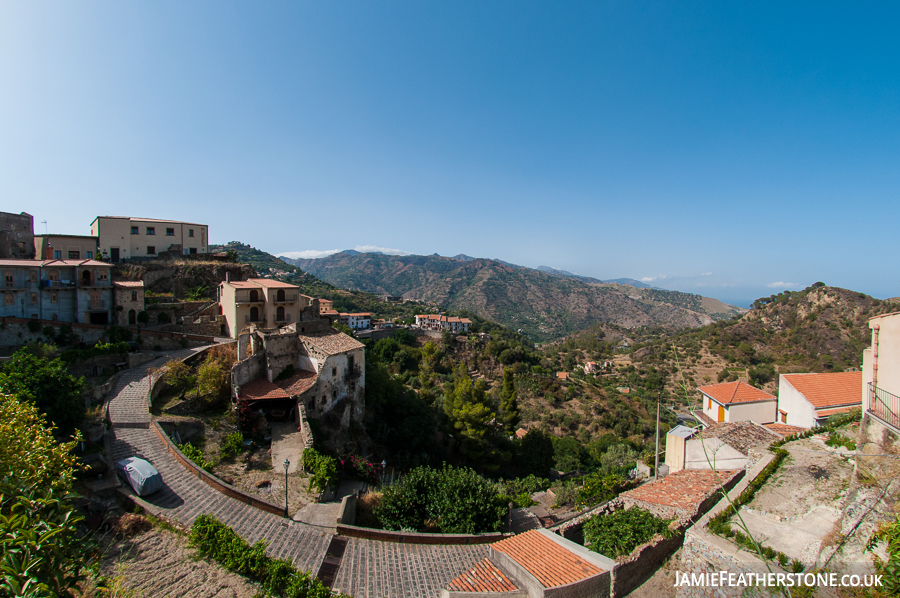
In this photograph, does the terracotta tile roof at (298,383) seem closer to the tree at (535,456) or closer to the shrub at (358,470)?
the shrub at (358,470)

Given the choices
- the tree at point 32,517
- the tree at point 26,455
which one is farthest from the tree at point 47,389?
the tree at point 26,455

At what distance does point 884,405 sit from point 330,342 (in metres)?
21.7

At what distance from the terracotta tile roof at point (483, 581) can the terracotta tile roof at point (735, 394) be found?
17.1m

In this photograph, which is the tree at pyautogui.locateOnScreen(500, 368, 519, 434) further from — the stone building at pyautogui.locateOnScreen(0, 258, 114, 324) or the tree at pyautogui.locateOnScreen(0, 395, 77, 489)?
the stone building at pyautogui.locateOnScreen(0, 258, 114, 324)

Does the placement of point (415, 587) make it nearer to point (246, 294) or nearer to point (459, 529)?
point (459, 529)

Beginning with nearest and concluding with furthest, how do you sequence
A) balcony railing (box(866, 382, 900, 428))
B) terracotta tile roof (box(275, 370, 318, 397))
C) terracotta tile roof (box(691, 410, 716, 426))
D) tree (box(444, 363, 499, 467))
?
balcony railing (box(866, 382, 900, 428)) < terracotta tile roof (box(275, 370, 318, 397)) < terracotta tile roof (box(691, 410, 716, 426)) < tree (box(444, 363, 499, 467))

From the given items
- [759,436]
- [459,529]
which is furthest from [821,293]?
[459,529]

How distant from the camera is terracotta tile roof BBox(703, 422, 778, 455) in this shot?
14.5 m

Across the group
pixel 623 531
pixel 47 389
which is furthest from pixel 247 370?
pixel 623 531

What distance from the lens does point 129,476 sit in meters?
12.2

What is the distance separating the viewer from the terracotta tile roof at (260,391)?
1869 cm

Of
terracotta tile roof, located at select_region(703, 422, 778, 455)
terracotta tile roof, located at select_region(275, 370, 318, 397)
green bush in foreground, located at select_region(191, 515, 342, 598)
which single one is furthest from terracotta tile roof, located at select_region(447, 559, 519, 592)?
terracotta tile roof, located at select_region(275, 370, 318, 397)

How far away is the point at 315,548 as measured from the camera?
10.9 m

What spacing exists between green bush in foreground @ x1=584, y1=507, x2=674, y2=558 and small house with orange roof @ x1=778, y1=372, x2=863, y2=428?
11.5 metres
